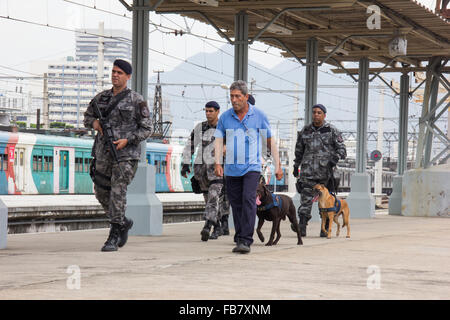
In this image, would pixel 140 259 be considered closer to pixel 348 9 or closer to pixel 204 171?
pixel 204 171

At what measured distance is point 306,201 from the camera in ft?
42.4

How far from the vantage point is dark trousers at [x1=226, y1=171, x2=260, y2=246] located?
895cm

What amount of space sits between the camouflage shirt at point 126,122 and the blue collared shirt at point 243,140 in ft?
2.58

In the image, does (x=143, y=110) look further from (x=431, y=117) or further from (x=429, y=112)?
(x=431, y=117)

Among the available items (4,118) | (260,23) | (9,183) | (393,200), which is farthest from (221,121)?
(4,118)

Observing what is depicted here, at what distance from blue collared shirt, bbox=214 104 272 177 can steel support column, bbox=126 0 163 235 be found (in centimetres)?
365

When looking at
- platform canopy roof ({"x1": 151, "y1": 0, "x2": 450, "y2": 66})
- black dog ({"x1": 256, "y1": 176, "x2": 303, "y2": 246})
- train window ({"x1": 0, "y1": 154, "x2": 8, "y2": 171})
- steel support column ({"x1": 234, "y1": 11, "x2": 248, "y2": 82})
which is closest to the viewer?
black dog ({"x1": 256, "y1": 176, "x2": 303, "y2": 246})

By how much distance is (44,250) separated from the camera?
9.57 metres

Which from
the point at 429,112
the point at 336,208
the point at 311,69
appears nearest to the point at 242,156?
the point at 336,208

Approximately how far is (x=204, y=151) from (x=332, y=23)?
8.49m

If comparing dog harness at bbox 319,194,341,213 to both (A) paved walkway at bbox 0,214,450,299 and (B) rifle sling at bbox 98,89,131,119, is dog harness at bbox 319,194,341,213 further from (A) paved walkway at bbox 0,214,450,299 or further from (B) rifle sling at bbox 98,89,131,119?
(B) rifle sling at bbox 98,89,131,119

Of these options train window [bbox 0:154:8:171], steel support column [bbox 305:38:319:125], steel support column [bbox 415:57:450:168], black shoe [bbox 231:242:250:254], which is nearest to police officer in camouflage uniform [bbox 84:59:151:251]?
black shoe [bbox 231:242:250:254]

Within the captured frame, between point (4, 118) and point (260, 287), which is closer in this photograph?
point (260, 287)
